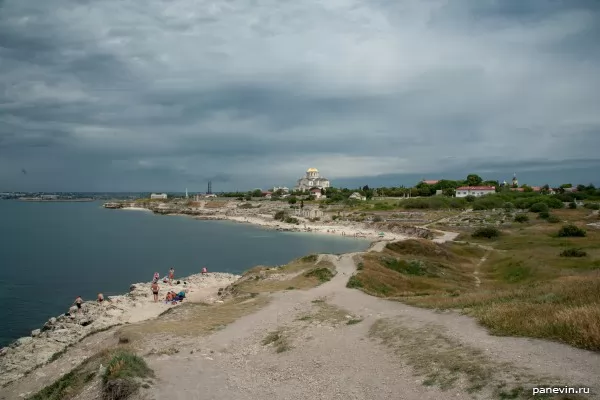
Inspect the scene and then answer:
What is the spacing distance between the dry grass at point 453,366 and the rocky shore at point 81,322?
20.3 metres

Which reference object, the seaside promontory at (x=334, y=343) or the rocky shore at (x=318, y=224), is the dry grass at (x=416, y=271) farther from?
the rocky shore at (x=318, y=224)

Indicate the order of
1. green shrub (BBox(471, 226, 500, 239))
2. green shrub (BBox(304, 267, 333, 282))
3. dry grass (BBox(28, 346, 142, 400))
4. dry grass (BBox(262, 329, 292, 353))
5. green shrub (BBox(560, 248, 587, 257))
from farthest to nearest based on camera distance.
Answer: green shrub (BBox(471, 226, 500, 239)) < green shrub (BBox(560, 248, 587, 257)) < green shrub (BBox(304, 267, 333, 282)) < dry grass (BBox(262, 329, 292, 353)) < dry grass (BBox(28, 346, 142, 400))

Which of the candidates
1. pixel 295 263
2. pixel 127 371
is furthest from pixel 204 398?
pixel 295 263

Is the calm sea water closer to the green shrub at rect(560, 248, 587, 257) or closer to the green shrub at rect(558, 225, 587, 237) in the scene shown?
the green shrub at rect(558, 225, 587, 237)

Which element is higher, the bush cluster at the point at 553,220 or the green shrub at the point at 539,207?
the green shrub at the point at 539,207

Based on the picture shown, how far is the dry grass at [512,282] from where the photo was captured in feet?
45.0

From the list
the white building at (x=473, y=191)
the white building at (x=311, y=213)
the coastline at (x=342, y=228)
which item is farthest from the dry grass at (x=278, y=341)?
the white building at (x=473, y=191)

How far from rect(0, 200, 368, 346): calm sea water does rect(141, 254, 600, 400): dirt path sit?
21795mm

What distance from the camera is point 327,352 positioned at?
1678 centimetres

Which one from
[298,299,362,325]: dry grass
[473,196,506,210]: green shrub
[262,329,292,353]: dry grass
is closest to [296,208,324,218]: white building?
[473,196,506,210]: green shrub

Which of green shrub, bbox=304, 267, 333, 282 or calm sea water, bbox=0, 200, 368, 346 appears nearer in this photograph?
green shrub, bbox=304, 267, 333, 282

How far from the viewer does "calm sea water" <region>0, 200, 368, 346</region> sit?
4237 cm

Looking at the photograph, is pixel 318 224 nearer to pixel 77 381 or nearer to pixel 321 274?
pixel 321 274

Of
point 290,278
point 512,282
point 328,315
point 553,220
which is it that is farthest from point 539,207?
point 328,315
